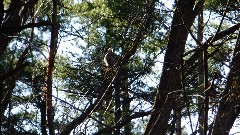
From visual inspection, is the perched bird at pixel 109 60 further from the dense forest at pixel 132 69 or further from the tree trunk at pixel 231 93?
the tree trunk at pixel 231 93

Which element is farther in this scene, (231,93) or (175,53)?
(175,53)

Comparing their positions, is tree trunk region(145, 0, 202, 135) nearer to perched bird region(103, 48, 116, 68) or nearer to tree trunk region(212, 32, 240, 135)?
perched bird region(103, 48, 116, 68)

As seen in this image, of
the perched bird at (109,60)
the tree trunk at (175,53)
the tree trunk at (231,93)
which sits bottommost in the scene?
the tree trunk at (231,93)

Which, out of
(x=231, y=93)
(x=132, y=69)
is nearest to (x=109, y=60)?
(x=132, y=69)

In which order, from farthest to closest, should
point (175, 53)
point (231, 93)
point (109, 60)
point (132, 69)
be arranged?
point (132, 69)
point (109, 60)
point (175, 53)
point (231, 93)

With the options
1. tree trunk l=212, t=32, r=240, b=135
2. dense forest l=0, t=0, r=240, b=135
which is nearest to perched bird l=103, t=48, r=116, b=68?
dense forest l=0, t=0, r=240, b=135

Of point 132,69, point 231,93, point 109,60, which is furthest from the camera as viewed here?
point 132,69

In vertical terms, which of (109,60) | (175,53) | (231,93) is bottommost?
(231,93)

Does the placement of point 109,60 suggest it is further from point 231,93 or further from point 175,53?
point 231,93

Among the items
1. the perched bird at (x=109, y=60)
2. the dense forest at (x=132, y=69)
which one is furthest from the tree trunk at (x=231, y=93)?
the perched bird at (x=109, y=60)

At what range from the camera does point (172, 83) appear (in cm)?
340

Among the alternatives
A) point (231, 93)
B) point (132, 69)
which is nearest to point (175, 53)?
point (231, 93)

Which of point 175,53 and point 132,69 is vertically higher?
point 132,69

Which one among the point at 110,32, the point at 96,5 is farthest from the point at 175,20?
the point at 110,32
